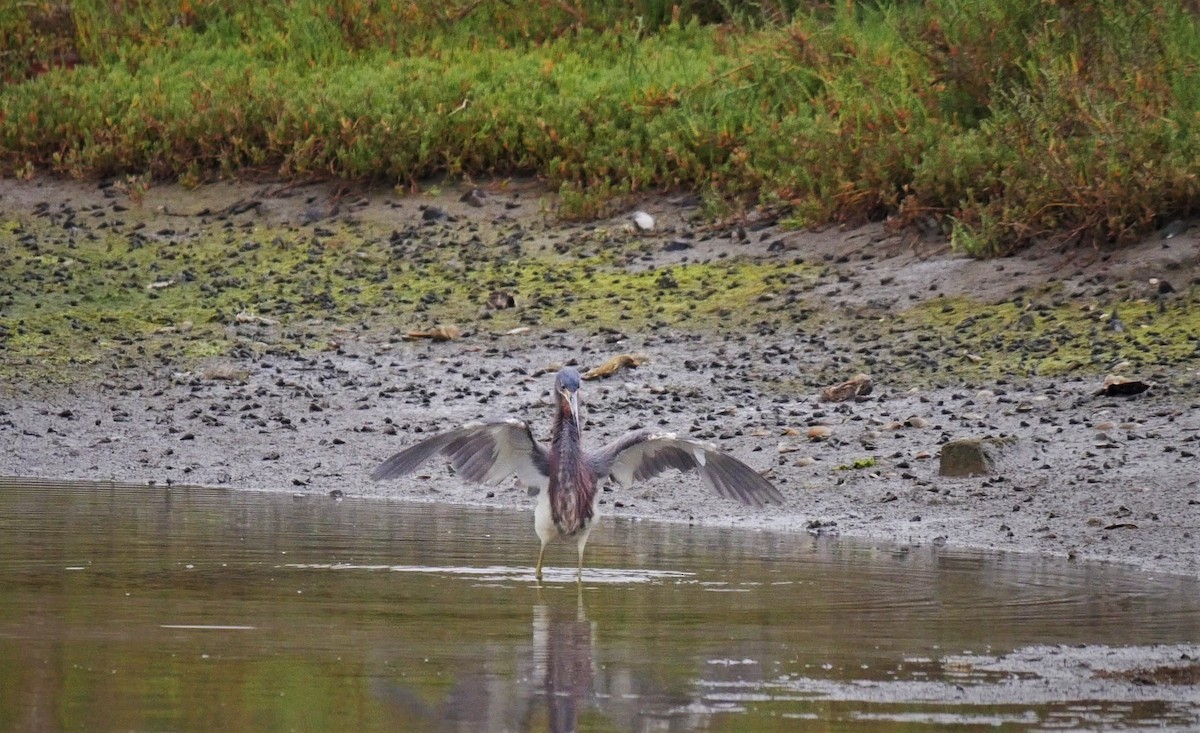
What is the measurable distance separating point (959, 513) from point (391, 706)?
408 centimetres

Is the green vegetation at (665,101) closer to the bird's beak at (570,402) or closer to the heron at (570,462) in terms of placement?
the heron at (570,462)

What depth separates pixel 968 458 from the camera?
332 inches

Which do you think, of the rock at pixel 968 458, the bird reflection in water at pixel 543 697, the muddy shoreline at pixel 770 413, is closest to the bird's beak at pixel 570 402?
the muddy shoreline at pixel 770 413

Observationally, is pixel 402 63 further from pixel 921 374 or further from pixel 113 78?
pixel 921 374

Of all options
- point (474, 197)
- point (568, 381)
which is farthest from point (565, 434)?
point (474, 197)

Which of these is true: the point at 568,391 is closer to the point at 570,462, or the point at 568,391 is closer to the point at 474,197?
the point at 570,462

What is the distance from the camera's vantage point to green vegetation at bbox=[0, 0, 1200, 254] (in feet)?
35.7

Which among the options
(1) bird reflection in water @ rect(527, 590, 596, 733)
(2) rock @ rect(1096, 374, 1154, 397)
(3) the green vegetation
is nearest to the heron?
(1) bird reflection in water @ rect(527, 590, 596, 733)

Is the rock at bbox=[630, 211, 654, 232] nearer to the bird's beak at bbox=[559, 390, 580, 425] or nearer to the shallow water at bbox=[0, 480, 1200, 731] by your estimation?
the shallow water at bbox=[0, 480, 1200, 731]

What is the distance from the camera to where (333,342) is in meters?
11.3

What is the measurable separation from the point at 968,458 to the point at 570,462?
195 cm

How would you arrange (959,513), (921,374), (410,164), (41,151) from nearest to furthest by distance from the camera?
(959,513) < (921,374) < (410,164) < (41,151)

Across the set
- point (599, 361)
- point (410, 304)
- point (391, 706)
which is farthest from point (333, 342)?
point (391, 706)

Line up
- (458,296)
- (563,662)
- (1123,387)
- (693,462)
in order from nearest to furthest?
(563,662)
(693,462)
(1123,387)
(458,296)
